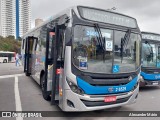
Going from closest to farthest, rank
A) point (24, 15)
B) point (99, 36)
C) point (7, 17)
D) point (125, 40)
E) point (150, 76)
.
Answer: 1. point (99, 36)
2. point (125, 40)
3. point (150, 76)
4. point (24, 15)
5. point (7, 17)

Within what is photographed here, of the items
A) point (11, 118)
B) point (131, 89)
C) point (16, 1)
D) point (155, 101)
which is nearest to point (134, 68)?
point (131, 89)

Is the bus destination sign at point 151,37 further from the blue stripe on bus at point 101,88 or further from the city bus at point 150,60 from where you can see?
the blue stripe on bus at point 101,88

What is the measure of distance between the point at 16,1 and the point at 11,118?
82.8 m

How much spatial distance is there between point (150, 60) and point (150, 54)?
0.29m

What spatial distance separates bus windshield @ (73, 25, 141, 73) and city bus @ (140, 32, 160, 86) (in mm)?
3911

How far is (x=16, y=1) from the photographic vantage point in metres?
81.5

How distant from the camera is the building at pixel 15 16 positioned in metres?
81.3

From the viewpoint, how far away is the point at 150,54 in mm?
10078

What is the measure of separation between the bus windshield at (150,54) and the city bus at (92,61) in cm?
393

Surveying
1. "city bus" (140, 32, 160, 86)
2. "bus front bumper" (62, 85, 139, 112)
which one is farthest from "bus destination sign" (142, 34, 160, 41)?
"bus front bumper" (62, 85, 139, 112)

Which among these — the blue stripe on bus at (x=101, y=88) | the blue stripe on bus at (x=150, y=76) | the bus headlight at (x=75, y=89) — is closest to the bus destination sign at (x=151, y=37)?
the blue stripe on bus at (x=150, y=76)

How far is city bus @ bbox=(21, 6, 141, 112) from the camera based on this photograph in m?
5.25

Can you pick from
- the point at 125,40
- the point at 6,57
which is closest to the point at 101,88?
the point at 125,40

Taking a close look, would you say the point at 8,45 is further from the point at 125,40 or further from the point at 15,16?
the point at 125,40
